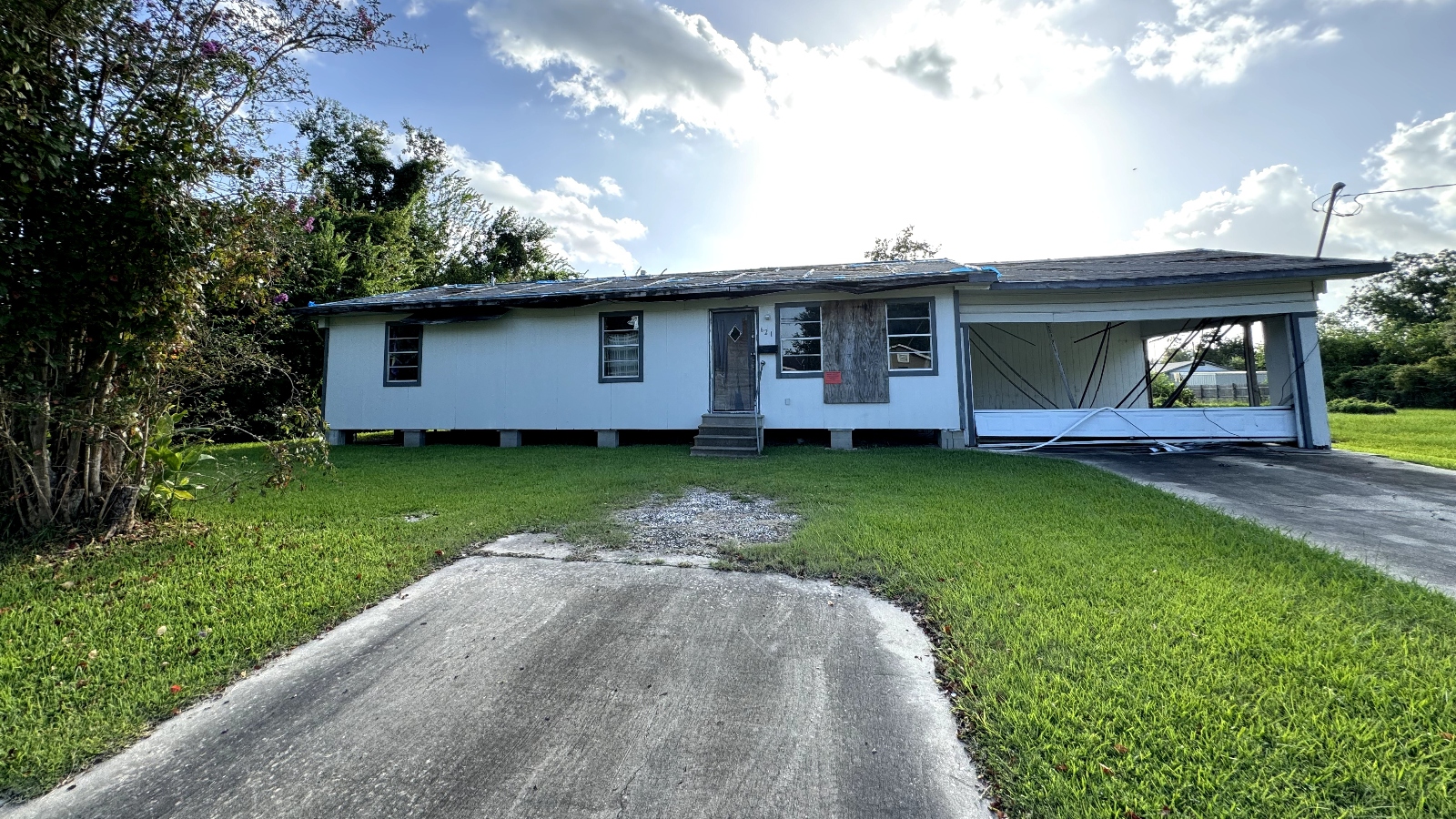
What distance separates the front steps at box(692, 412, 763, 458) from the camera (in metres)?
8.20

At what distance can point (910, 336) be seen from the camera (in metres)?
8.88

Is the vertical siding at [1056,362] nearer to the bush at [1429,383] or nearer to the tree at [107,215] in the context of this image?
the tree at [107,215]

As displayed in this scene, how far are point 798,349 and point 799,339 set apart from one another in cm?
16

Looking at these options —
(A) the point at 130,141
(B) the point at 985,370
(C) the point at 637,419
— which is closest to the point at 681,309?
(C) the point at 637,419

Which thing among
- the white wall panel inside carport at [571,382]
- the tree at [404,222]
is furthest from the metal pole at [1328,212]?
the tree at [404,222]

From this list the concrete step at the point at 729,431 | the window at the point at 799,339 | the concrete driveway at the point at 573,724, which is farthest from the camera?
the window at the point at 799,339

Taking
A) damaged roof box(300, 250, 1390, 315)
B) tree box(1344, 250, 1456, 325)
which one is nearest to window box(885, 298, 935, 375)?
damaged roof box(300, 250, 1390, 315)

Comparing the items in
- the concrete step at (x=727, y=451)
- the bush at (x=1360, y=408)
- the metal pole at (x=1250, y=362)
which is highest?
the metal pole at (x=1250, y=362)

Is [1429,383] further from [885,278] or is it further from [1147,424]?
[885,278]

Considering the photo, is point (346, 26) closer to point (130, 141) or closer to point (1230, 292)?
point (130, 141)

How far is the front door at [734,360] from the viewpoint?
9.24 meters

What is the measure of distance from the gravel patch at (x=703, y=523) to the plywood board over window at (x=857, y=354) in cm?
418

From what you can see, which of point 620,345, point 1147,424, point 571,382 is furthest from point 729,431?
point 1147,424

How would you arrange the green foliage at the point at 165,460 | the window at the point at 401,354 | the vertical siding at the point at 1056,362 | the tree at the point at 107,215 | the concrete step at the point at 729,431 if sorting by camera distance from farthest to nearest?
the vertical siding at the point at 1056,362 → the window at the point at 401,354 → the concrete step at the point at 729,431 → the green foliage at the point at 165,460 → the tree at the point at 107,215
